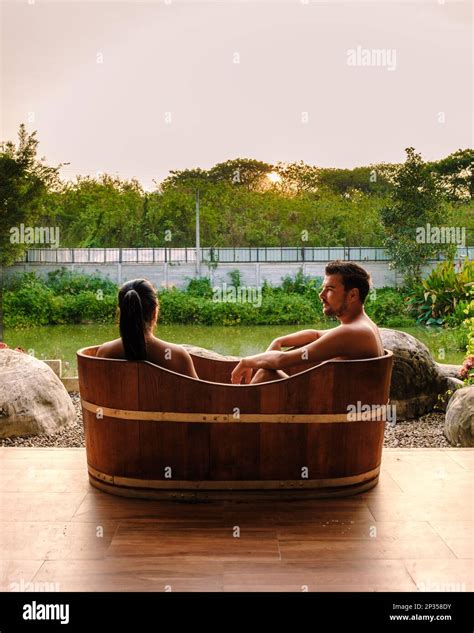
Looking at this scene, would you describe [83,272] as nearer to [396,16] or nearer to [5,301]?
[5,301]

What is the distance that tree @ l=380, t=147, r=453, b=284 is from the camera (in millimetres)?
8195

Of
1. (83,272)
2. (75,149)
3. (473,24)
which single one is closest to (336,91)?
(473,24)

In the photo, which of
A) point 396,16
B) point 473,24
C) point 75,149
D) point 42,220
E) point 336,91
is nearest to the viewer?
point 473,24

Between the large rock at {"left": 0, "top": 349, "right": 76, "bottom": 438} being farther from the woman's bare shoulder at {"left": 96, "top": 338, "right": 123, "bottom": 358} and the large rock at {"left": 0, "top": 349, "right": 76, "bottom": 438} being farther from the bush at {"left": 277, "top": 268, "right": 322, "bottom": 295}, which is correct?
the bush at {"left": 277, "top": 268, "right": 322, "bottom": 295}

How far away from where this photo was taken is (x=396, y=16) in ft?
18.3

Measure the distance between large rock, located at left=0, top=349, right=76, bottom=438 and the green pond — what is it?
2.19 m

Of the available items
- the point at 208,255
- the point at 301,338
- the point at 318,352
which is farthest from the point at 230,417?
the point at 208,255

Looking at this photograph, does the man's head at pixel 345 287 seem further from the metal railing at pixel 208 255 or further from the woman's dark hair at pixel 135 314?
the metal railing at pixel 208 255

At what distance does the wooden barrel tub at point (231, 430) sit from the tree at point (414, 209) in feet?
18.8

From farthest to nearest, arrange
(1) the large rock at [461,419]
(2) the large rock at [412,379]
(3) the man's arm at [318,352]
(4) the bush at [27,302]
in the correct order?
(4) the bush at [27,302]
(2) the large rock at [412,379]
(1) the large rock at [461,419]
(3) the man's arm at [318,352]

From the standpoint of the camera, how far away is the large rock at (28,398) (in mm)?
4012

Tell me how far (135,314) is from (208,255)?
5.03m

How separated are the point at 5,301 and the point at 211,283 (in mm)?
2330

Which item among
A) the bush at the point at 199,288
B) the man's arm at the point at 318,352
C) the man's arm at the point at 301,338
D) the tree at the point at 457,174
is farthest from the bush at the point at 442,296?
the man's arm at the point at 318,352
